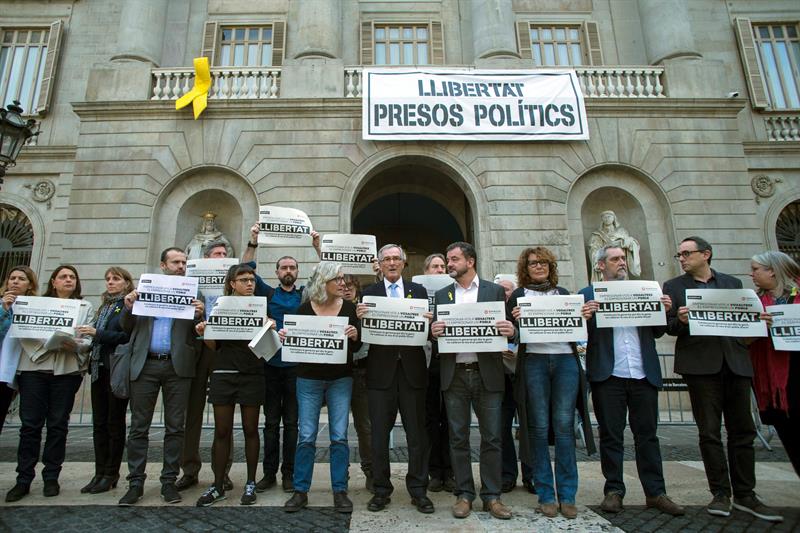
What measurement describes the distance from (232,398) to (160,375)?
2.82ft

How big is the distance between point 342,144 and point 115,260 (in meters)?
6.62

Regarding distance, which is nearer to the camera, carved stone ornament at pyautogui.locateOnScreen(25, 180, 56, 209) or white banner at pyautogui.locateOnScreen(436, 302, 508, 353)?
white banner at pyautogui.locateOnScreen(436, 302, 508, 353)

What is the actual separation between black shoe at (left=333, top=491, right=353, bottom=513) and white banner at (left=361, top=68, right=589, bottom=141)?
10112 millimetres

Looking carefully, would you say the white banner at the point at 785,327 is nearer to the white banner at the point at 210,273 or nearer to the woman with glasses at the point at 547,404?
the woman with glasses at the point at 547,404

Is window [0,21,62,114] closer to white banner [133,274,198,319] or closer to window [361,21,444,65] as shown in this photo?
window [361,21,444,65]

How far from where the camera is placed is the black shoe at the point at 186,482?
16.1 ft

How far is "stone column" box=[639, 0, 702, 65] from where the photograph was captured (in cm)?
1411

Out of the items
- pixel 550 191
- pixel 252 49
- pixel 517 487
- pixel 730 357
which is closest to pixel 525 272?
pixel 730 357

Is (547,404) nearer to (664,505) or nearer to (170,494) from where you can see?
(664,505)

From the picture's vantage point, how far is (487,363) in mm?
4328

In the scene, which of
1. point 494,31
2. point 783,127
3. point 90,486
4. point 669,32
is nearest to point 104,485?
point 90,486

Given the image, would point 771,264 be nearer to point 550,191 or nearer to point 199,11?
point 550,191

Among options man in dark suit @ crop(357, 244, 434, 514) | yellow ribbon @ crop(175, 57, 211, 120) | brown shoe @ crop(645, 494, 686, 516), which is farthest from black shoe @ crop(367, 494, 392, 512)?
yellow ribbon @ crop(175, 57, 211, 120)

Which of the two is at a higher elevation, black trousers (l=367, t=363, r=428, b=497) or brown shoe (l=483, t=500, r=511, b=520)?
black trousers (l=367, t=363, r=428, b=497)
